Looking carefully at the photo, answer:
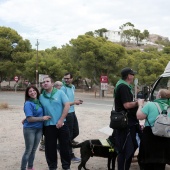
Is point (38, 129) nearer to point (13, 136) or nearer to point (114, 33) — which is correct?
point (13, 136)

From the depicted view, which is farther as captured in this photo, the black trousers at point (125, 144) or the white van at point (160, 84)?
the white van at point (160, 84)

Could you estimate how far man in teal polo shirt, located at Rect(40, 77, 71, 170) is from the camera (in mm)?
4691

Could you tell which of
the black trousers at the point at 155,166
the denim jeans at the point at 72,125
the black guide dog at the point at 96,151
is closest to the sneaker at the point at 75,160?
the denim jeans at the point at 72,125

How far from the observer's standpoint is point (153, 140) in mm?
4055

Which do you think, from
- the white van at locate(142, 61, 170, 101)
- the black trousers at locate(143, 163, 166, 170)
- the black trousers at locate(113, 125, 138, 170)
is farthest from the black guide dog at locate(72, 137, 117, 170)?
the white van at locate(142, 61, 170, 101)

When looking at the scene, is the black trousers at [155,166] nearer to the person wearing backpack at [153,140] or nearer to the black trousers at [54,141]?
the person wearing backpack at [153,140]

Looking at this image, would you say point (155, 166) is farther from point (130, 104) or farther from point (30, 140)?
point (30, 140)

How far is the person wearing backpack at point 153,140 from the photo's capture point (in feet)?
13.0

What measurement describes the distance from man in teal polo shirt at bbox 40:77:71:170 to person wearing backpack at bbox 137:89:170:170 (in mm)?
1278

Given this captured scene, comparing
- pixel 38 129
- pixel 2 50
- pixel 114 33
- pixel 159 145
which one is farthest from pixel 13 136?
pixel 114 33

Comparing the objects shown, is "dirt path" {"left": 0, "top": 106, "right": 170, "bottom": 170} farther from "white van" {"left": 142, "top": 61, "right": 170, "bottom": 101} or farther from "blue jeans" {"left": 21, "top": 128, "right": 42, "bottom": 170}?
"white van" {"left": 142, "top": 61, "right": 170, "bottom": 101}

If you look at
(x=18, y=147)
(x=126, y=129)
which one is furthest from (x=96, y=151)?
(x=18, y=147)

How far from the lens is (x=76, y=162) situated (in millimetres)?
5980

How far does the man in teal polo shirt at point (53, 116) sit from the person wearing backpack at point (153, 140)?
1.28 meters
